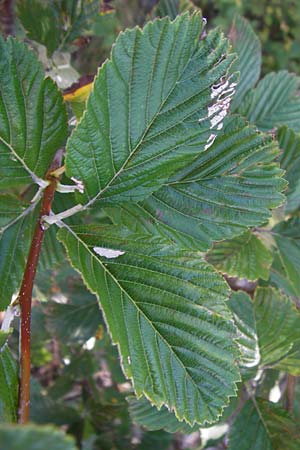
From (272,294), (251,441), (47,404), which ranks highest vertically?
(272,294)

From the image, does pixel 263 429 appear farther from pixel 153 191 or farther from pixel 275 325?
pixel 153 191

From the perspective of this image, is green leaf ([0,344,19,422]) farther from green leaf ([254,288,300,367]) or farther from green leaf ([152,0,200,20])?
green leaf ([152,0,200,20])

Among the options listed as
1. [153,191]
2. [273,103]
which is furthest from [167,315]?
[273,103]

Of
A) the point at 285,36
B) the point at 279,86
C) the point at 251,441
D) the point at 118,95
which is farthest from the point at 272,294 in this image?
the point at 285,36

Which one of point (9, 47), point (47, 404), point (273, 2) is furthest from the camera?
point (273, 2)

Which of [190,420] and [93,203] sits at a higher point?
[93,203]

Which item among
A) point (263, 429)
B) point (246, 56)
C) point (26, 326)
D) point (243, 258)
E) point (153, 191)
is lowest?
point (263, 429)

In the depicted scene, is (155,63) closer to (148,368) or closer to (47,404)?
(148,368)
